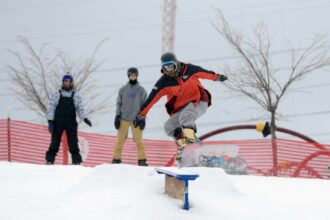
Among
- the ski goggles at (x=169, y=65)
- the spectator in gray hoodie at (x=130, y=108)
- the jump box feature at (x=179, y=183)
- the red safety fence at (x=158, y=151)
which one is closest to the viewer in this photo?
the jump box feature at (x=179, y=183)

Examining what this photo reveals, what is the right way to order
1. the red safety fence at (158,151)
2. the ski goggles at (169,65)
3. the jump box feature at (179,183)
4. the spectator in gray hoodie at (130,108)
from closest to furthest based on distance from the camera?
the jump box feature at (179,183) → the ski goggles at (169,65) → the spectator in gray hoodie at (130,108) → the red safety fence at (158,151)

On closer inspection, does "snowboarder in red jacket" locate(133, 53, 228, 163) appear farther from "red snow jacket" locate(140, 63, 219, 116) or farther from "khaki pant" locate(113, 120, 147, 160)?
"khaki pant" locate(113, 120, 147, 160)

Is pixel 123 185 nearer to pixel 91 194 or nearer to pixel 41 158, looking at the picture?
pixel 91 194

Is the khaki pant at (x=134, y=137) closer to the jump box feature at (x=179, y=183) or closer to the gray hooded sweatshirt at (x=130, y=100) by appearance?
the gray hooded sweatshirt at (x=130, y=100)

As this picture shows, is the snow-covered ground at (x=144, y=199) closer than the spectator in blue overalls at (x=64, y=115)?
Yes

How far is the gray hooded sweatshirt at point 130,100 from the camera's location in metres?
7.35

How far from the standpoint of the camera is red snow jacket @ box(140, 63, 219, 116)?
4793 millimetres

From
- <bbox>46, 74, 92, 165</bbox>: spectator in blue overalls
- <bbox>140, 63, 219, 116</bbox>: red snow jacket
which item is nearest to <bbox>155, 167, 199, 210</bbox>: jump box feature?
<bbox>140, 63, 219, 116</bbox>: red snow jacket

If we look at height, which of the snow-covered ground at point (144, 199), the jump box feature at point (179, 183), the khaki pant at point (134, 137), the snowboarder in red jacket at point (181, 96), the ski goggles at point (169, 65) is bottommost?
the snow-covered ground at point (144, 199)

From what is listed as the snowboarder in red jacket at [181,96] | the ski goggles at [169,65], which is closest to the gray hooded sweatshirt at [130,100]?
the snowboarder in red jacket at [181,96]

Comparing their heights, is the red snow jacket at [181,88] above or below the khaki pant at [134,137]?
above

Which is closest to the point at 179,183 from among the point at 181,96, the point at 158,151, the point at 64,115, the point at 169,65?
the point at 181,96

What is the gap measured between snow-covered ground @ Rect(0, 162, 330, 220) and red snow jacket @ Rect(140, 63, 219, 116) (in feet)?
2.38

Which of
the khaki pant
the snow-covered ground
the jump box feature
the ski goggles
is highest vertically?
the ski goggles
